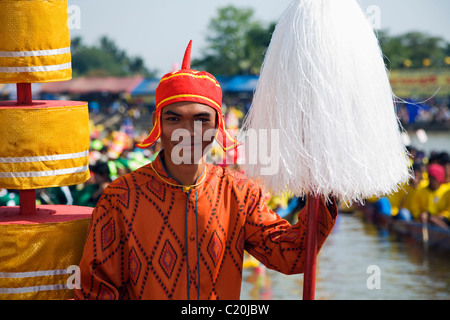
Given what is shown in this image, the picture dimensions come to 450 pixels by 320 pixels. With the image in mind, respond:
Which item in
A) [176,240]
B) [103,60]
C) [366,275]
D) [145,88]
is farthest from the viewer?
[103,60]

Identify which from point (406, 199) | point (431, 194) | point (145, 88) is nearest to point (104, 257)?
point (431, 194)

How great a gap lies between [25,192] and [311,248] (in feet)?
4.57

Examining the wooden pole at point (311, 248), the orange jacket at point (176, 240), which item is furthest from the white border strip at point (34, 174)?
the wooden pole at point (311, 248)

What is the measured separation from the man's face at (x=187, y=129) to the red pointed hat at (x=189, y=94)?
24 mm

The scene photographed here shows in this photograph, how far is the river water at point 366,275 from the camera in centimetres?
766

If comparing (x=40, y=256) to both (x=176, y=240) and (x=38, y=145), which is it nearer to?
(x=38, y=145)

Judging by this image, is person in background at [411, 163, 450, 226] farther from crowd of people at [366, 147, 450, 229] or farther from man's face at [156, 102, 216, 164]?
man's face at [156, 102, 216, 164]

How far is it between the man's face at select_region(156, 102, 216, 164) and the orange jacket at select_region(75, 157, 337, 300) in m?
0.14

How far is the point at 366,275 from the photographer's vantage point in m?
8.64

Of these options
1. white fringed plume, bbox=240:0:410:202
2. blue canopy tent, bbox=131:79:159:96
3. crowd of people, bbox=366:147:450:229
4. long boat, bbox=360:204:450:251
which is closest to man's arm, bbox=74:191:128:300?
white fringed plume, bbox=240:0:410:202

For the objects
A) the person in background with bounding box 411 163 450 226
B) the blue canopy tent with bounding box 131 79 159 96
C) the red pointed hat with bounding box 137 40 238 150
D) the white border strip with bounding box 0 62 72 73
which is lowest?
the person in background with bounding box 411 163 450 226

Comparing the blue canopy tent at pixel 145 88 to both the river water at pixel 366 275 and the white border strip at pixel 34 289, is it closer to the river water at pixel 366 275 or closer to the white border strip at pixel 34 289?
the river water at pixel 366 275

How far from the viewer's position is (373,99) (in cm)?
248

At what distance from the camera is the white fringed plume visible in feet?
8.04
